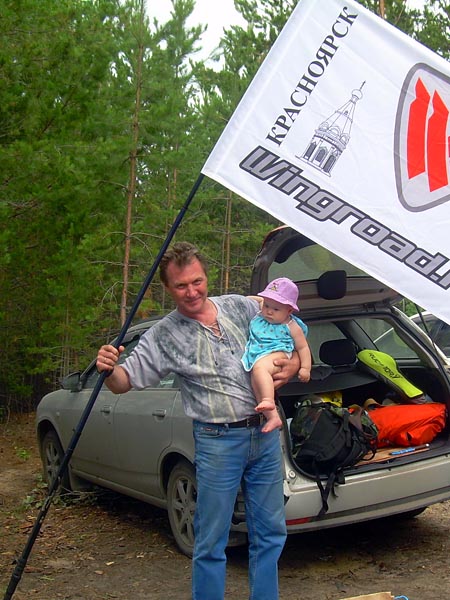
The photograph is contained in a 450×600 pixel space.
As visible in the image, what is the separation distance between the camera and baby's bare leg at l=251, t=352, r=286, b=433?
3777 mm

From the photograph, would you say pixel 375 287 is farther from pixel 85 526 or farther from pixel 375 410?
pixel 85 526

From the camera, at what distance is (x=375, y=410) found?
5789 millimetres

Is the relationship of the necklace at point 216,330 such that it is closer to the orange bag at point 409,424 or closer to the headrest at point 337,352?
the orange bag at point 409,424

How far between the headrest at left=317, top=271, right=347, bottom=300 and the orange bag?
0.95m

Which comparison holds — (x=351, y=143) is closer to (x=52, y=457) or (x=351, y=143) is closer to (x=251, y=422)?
(x=251, y=422)

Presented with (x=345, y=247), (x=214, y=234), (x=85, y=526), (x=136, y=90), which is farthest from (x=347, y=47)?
(x=214, y=234)

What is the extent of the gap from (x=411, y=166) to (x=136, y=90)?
9047 millimetres

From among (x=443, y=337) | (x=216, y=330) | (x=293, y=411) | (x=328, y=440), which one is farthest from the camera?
(x=443, y=337)

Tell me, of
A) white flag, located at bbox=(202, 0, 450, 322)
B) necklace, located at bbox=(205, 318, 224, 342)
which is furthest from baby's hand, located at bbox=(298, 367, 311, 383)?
white flag, located at bbox=(202, 0, 450, 322)

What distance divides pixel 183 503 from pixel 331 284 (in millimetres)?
1847

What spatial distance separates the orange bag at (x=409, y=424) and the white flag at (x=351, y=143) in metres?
1.90

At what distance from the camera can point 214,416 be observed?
3.89 m

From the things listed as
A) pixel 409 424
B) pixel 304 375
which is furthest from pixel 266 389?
pixel 409 424

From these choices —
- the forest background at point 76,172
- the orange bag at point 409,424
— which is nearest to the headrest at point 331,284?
the orange bag at point 409,424
